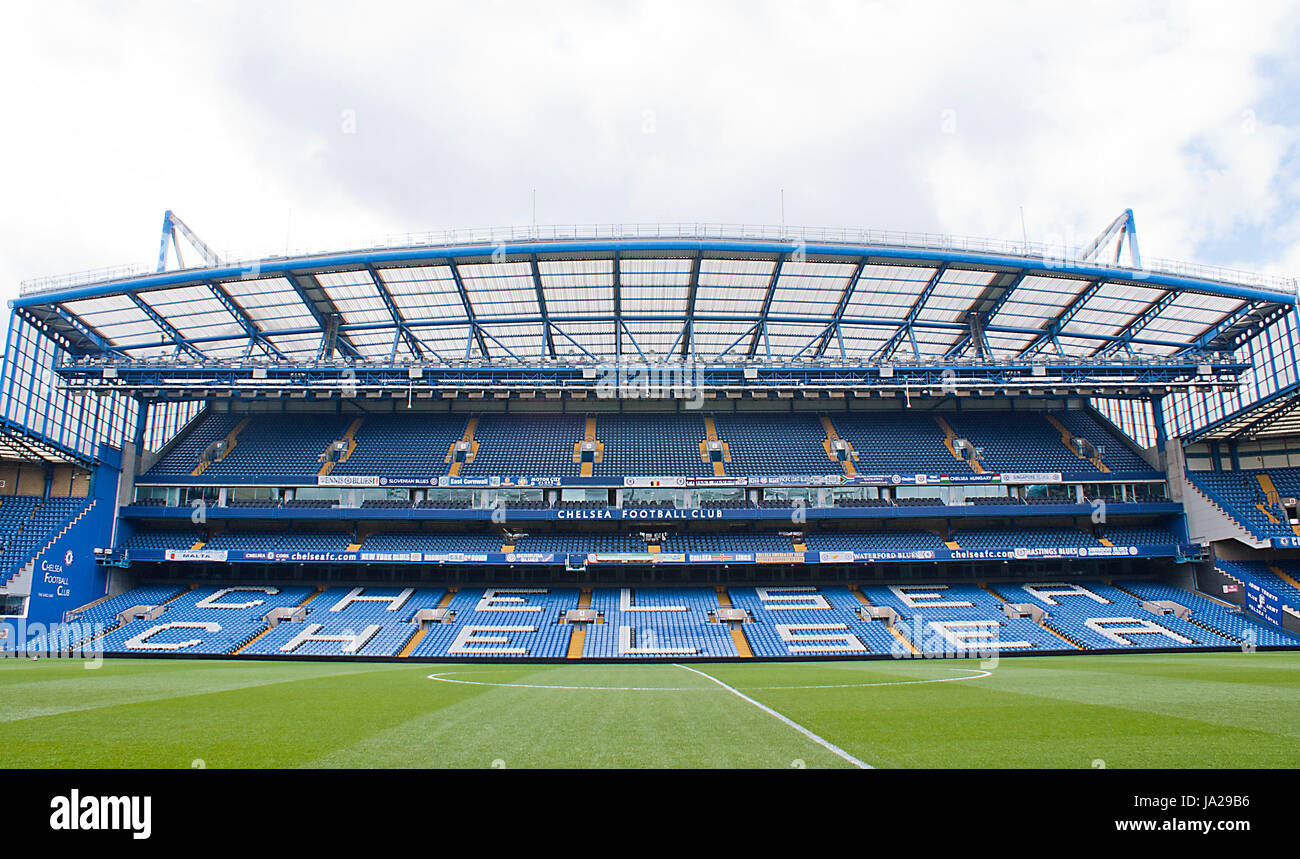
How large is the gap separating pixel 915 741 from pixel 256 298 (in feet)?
Result: 136

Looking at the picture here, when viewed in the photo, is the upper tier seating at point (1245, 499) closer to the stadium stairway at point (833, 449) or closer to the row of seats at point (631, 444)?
the row of seats at point (631, 444)

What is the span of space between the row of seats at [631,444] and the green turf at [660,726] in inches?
1188

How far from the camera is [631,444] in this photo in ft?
152

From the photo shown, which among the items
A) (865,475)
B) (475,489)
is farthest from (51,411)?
(865,475)

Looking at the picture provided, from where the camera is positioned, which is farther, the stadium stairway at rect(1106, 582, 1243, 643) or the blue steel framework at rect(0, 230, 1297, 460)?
the blue steel framework at rect(0, 230, 1297, 460)

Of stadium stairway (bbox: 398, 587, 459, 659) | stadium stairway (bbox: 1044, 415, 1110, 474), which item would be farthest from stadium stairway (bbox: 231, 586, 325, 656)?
stadium stairway (bbox: 1044, 415, 1110, 474)

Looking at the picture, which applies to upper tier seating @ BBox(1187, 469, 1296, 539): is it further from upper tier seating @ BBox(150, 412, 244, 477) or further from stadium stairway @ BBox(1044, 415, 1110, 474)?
upper tier seating @ BBox(150, 412, 244, 477)

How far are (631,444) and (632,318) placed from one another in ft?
31.1

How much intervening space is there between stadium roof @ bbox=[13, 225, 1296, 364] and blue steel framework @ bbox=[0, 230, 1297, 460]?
0.13 meters

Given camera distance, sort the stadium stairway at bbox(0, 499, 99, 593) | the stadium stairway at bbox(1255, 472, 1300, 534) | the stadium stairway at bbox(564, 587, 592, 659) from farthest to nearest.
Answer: the stadium stairway at bbox(1255, 472, 1300, 534)
the stadium stairway at bbox(0, 499, 99, 593)
the stadium stairway at bbox(564, 587, 592, 659)

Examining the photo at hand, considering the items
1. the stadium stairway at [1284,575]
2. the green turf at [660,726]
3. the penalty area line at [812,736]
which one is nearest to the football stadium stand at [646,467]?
the stadium stairway at [1284,575]

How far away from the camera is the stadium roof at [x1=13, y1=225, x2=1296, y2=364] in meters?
35.1

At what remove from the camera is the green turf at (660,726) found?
615 centimetres
